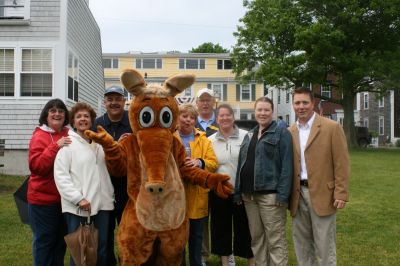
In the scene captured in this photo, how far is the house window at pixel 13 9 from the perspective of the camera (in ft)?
42.1

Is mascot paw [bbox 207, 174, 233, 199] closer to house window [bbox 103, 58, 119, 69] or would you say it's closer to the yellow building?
the yellow building

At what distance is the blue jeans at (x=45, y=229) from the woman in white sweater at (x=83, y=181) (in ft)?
0.85

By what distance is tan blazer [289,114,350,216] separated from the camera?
13.7ft

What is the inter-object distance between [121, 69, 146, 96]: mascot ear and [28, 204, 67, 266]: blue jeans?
4.53 ft

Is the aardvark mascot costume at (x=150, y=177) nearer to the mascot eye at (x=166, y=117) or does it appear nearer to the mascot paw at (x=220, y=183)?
the mascot eye at (x=166, y=117)

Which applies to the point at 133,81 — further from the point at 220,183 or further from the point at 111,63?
the point at 111,63

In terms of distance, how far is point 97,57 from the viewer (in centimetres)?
1958

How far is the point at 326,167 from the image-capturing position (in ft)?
13.8

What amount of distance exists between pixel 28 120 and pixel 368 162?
43.0 feet

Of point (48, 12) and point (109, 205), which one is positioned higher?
point (48, 12)

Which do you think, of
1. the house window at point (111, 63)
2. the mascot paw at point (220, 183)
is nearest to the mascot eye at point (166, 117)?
the mascot paw at point (220, 183)

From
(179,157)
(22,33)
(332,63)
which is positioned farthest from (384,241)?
(332,63)

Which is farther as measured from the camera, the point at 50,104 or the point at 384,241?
the point at 384,241

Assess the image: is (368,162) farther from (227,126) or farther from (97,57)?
(227,126)
